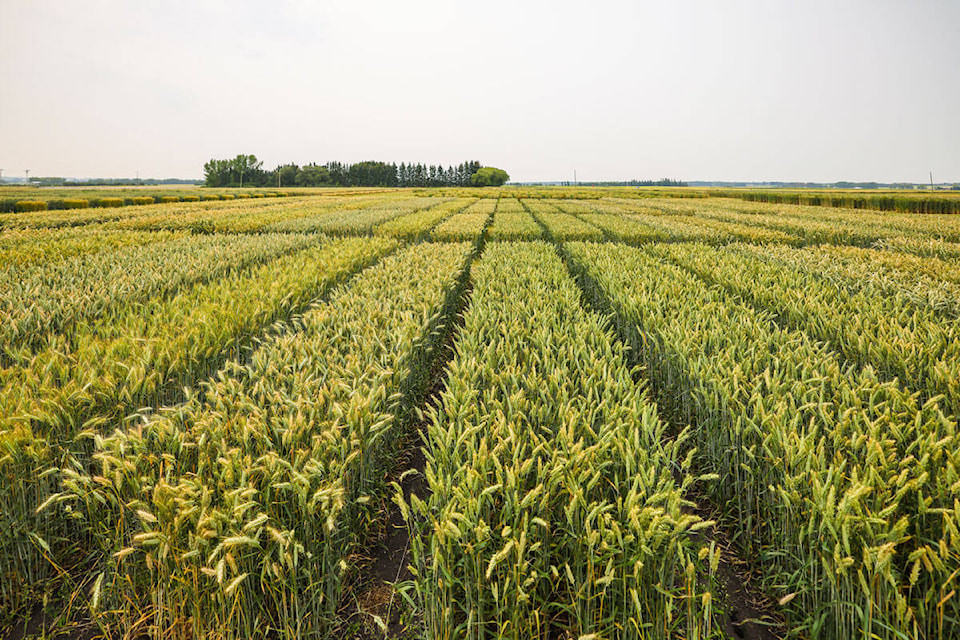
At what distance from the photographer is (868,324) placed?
14.7 ft

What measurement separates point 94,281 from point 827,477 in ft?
29.0

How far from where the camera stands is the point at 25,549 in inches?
108

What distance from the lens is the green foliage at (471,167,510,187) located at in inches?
5915

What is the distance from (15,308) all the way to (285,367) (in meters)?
4.12

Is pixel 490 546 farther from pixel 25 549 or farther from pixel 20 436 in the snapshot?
pixel 25 549

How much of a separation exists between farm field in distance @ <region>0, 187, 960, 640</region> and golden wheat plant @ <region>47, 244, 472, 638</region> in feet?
0.07

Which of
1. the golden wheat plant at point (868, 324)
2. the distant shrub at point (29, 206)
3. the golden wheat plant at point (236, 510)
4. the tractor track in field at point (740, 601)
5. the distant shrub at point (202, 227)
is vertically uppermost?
the distant shrub at point (29, 206)

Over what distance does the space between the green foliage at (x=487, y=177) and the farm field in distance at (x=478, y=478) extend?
152m

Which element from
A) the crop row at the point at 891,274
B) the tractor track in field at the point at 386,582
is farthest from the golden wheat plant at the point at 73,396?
the crop row at the point at 891,274

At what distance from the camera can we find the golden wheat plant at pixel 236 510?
202 cm

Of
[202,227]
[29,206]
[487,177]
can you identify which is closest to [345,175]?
[487,177]

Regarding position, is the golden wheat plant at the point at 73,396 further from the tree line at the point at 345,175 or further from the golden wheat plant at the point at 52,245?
the tree line at the point at 345,175

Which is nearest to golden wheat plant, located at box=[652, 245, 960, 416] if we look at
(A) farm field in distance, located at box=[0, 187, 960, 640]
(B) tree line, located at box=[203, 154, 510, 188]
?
(A) farm field in distance, located at box=[0, 187, 960, 640]

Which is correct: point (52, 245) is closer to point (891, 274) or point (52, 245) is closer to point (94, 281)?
point (94, 281)
